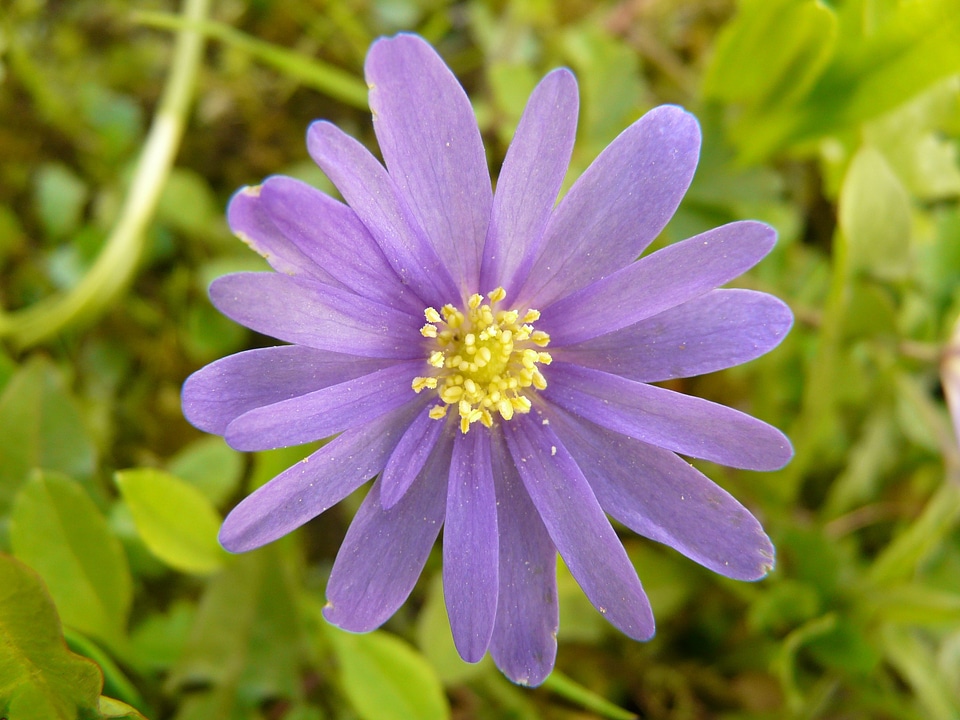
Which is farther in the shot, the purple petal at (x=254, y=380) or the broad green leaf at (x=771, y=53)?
the broad green leaf at (x=771, y=53)

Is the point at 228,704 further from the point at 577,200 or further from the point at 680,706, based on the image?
the point at 577,200

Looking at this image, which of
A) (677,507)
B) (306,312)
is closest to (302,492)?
(306,312)

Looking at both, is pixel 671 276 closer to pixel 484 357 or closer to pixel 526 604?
pixel 484 357

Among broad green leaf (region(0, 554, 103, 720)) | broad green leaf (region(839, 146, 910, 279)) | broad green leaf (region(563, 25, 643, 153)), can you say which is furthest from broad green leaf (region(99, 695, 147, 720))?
broad green leaf (region(839, 146, 910, 279))

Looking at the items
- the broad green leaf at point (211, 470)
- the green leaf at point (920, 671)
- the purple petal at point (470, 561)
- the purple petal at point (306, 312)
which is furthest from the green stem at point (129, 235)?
the green leaf at point (920, 671)

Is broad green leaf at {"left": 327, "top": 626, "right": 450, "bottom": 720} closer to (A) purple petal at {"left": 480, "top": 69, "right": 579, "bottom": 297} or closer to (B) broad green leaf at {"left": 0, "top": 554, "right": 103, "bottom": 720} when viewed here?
(B) broad green leaf at {"left": 0, "top": 554, "right": 103, "bottom": 720}

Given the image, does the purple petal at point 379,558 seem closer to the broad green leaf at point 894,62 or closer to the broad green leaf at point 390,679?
the broad green leaf at point 390,679
